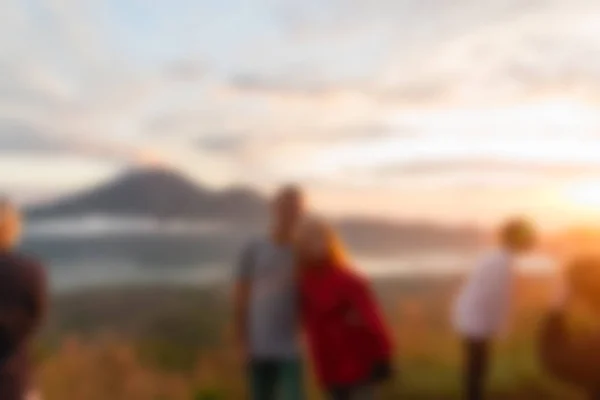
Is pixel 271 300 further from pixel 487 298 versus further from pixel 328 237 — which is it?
pixel 487 298

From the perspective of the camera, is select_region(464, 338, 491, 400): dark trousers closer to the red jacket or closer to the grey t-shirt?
the grey t-shirt

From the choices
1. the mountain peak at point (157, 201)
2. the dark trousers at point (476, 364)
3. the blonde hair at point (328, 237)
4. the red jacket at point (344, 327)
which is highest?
the mountain peak at point (157, 201)

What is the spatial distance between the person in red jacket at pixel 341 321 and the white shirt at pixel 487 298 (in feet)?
4.23

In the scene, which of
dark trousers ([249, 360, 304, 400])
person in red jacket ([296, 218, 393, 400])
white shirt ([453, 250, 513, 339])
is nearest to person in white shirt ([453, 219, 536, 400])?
A: white shirt ([453, 250, 513, 339])

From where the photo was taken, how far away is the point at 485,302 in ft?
17.8

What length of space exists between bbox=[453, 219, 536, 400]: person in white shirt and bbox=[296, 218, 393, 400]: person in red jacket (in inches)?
51.0

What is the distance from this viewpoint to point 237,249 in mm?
5961

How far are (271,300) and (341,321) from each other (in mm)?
430

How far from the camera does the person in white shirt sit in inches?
212

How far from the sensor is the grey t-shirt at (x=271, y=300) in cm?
455

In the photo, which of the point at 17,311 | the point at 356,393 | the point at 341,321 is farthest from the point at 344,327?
the point at 17,311

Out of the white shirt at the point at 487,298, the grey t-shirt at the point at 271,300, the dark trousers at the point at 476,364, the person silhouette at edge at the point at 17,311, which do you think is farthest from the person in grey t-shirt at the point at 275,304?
the dark trousers at the point at 476,364

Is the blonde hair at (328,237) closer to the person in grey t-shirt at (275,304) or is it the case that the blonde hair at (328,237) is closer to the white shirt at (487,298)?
the person in grey t-shirt at (275,304)

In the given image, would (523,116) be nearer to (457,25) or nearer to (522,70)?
(522,70)
